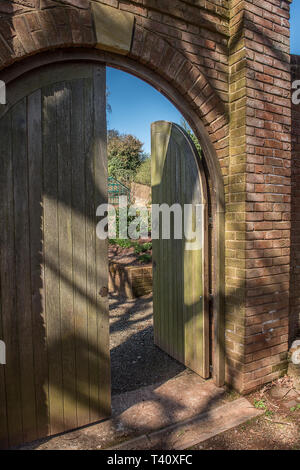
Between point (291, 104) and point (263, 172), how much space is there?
1.01m

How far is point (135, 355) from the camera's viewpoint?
375 cm

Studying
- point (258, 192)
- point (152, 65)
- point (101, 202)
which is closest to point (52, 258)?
point (101, 202)

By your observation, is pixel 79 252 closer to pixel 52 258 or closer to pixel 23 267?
pixel 52 258

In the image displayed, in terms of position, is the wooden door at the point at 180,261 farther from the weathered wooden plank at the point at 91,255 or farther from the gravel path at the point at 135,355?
the weathered wooden plank at the point at 91,255

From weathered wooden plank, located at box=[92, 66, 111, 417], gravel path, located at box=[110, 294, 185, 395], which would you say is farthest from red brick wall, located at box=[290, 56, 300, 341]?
weathered wooden plank, located at box=[92, 66, 111, 417]

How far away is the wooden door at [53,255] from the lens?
1981 mm

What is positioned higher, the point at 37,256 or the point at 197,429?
the point at 37,256

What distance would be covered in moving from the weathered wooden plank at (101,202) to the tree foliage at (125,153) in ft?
59.7

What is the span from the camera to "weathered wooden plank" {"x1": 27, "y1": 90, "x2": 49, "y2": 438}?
2020mm

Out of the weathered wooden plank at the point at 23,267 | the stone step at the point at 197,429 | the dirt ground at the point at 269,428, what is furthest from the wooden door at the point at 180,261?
the weathered wooden plank at the point at 23,267

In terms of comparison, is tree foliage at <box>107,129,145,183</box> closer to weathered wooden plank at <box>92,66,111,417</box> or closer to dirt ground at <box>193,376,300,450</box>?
weathered wooden plank at <box>92,66,111,417</box>

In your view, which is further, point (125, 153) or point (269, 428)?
point (125, 153)

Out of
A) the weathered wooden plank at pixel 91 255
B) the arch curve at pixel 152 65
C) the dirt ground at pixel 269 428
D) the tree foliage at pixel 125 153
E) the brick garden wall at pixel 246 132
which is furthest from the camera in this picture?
the tree foliage at pixel 125 153

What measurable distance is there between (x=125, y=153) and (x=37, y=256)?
866 inches
